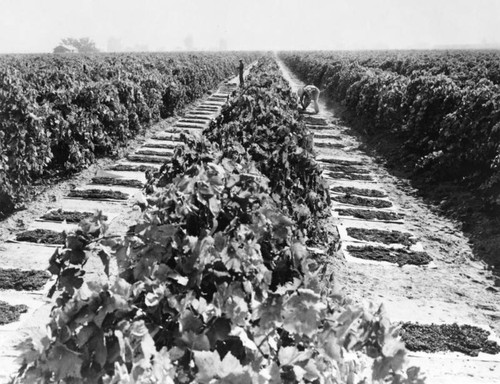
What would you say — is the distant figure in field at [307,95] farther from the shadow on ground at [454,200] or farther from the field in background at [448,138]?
the shadow on ground at [454,200]

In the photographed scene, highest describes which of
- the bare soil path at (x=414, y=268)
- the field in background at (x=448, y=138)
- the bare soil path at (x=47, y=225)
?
the field in background at (x=448, y=138)

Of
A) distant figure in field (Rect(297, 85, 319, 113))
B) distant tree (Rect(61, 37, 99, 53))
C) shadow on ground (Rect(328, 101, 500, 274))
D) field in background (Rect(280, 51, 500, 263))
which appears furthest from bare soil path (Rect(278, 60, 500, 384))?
distant tree (Rect(61, 37, 99, 53))

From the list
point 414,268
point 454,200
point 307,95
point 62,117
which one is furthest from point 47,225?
point 307,95

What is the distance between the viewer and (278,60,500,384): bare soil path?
16.2 feet

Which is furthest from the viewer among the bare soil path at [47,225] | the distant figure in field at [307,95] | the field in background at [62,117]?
the distant figure in field at [307,95]

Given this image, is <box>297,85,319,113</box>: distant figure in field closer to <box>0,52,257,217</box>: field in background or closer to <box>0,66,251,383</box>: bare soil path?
<box>0,52,257,217</box>: field in background

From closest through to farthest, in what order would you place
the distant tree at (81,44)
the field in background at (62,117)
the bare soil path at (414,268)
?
the bare soil path at (414,268) → the field in background at (62,117) → the distant tree at (81,44)

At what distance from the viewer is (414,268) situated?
706 centimetres

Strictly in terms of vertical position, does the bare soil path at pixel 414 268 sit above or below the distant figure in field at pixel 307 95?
below

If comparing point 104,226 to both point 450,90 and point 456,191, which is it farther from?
point 450,90

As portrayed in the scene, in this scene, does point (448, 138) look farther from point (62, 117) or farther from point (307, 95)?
point (307, 95)

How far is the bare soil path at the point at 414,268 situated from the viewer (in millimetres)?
4926

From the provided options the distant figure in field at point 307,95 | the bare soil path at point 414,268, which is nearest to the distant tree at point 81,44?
the distant figure in field at point 307,95

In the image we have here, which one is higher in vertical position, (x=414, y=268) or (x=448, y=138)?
(x=448, y=138)
